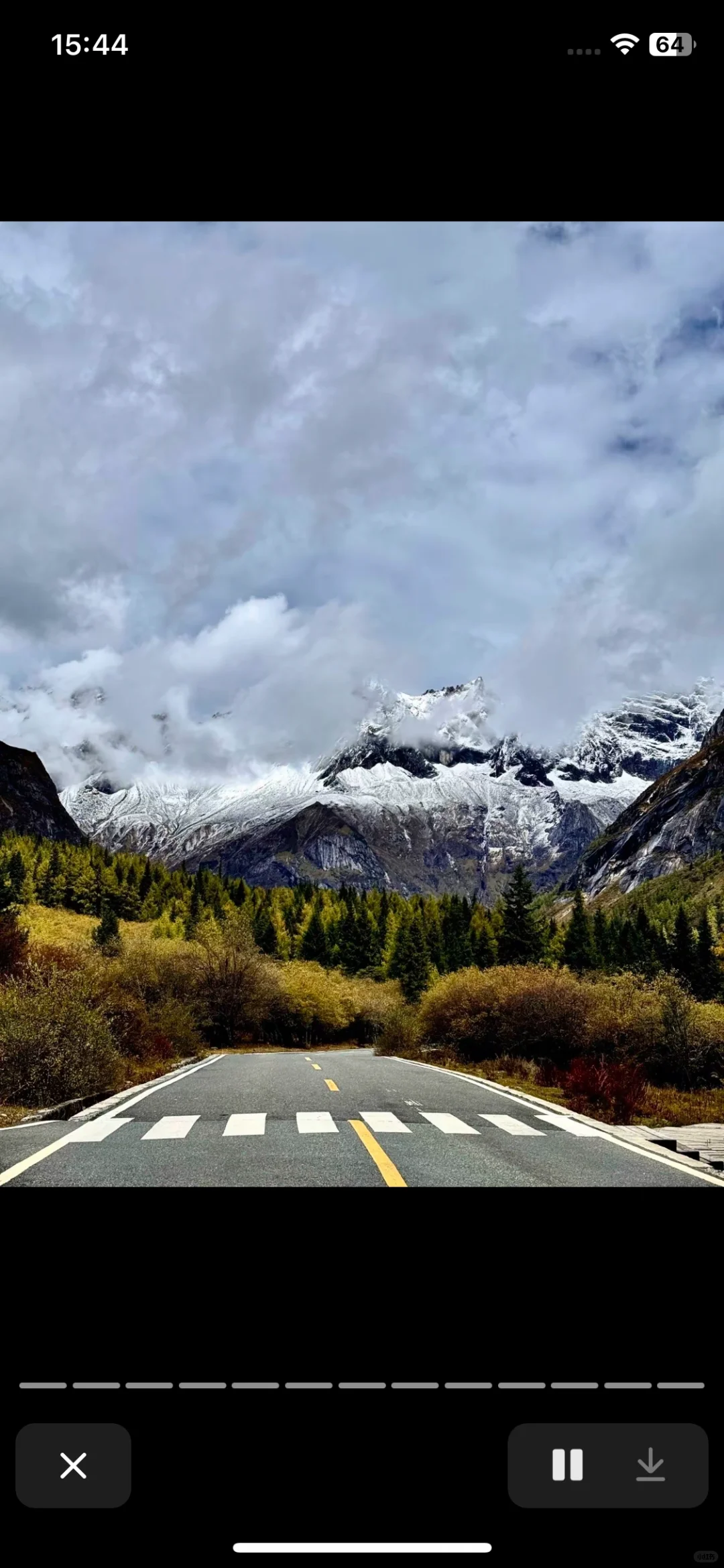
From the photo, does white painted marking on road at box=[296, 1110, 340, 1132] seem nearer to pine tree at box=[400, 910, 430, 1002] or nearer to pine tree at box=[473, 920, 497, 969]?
pine tree at box=[400, 910, 430, 1002]

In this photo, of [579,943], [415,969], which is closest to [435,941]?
[579,943]

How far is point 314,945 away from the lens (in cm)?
9862

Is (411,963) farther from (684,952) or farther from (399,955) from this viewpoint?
(684,952)

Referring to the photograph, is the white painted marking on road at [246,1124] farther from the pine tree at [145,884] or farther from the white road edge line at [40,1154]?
the pine tree at [145,884]

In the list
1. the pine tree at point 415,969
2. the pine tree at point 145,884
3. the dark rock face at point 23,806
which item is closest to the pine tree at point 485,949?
the pine tree at point 415,969

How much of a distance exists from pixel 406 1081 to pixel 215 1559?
16333mm

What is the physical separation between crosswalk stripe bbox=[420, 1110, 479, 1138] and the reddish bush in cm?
289

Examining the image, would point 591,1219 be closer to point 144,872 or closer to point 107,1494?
point 107,1494
